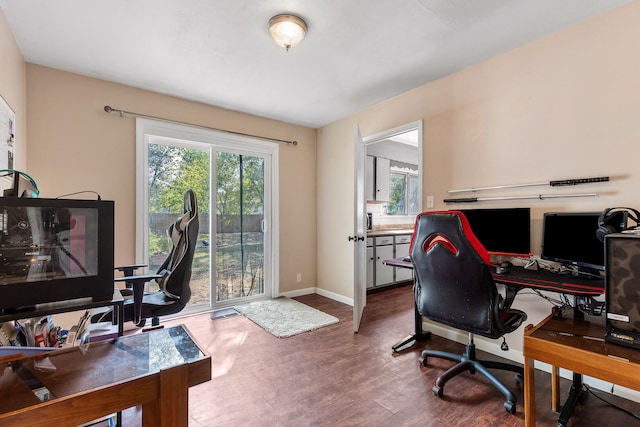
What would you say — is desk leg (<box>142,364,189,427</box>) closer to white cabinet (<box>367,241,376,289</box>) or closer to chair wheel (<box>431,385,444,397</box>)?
chair wheel (<box>431,385,444,397</box>)

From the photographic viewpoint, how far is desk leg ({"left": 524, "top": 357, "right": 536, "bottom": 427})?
1.31 meters

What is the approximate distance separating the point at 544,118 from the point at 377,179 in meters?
2.70

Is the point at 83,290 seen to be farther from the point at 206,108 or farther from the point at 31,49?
the point at 206,108

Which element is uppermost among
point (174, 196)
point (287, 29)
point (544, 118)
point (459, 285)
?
point (287, 29)

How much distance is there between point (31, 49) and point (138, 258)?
193cm

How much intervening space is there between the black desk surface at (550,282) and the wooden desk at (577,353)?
0.54 ft

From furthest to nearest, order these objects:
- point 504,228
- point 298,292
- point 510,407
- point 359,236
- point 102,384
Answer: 1. point 298,292
2. point 359,236
3. point 504,228
4. point 510,407
5. point 102,384

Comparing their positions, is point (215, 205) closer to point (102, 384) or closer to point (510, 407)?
point (102, 384)

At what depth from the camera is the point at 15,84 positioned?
2242 mm

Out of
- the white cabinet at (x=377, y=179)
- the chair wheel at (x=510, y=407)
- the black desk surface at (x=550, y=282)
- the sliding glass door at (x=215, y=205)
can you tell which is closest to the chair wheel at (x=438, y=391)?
the chair wheel at (x=510, y=407)

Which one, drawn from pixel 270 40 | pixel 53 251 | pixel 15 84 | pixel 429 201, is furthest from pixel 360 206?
pixel 15 84

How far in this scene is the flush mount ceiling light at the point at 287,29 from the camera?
1.95m

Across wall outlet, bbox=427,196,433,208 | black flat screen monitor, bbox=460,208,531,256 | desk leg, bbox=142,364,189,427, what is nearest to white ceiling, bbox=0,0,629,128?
wall outlet, bbox=427,196,433,208

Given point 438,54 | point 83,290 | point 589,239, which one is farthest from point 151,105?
point 589,239
